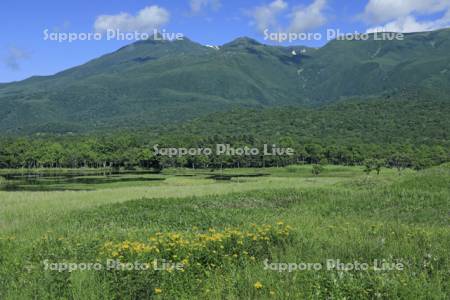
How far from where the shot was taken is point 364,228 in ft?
47.5

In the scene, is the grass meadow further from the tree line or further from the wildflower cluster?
the tree line

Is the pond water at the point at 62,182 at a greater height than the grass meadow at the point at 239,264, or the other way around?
the grass meadow at the point at 239,264

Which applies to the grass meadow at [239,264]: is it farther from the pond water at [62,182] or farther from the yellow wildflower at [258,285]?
the pond water at [62,182]

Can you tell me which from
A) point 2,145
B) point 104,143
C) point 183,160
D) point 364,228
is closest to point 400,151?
point 183,160

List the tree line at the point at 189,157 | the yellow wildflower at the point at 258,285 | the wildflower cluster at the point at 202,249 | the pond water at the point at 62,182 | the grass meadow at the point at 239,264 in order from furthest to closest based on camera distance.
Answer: the tree line at the point at 189,157 → the pond water at the point at 62,182 → the wildflower cluster at the point at 202,249 → the grass meadow at the point at 239,264 → the yellow wildflower at the point at 258,285

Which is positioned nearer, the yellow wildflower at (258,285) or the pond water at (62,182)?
the yellow wildflower at (258,285)

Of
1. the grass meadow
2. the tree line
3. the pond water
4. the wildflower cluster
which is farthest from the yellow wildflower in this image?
the tree line

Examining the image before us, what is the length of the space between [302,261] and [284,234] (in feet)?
5.99

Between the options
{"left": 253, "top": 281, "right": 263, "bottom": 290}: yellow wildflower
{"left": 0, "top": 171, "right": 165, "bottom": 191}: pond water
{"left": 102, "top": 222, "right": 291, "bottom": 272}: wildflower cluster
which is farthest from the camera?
{"left": 0, "top": 171, "right": 165, "bottom": 191}: pond water

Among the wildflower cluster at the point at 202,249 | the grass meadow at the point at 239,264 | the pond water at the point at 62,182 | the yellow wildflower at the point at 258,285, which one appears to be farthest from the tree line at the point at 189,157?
the yellow wildflower at the point at 258,285

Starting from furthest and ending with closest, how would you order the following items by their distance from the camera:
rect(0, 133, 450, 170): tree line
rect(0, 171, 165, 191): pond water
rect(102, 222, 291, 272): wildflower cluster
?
rect(0, 133, 450, 170): tree line
rect(0, 171, 165, 191): pond water
rect(102, 222, 291, 272): wildflower cluster

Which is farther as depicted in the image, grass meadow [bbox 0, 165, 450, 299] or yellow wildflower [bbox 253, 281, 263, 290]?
grass meadow [bbox 0, 165, 450, 299]

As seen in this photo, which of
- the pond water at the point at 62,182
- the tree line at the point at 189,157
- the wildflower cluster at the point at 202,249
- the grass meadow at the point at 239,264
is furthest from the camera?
the tree line at the point at 189,157

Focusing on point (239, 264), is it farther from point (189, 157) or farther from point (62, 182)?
point (189, 157)
